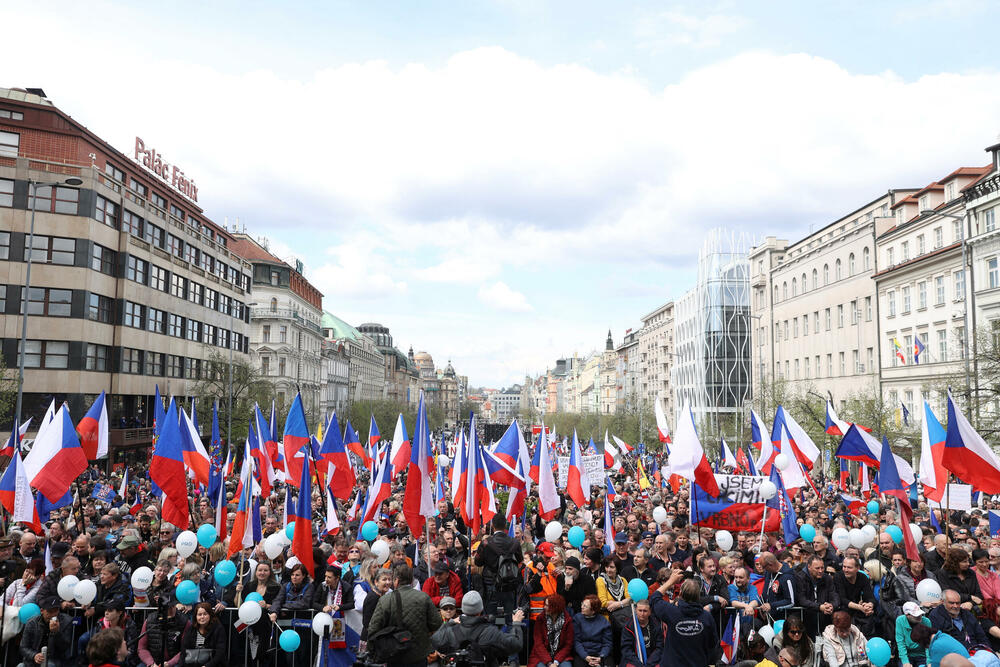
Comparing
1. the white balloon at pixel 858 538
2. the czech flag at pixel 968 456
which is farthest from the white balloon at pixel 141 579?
the czech flag at pixel 968 456

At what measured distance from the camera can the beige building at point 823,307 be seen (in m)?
49.1

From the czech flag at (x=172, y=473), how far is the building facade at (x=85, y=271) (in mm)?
22608

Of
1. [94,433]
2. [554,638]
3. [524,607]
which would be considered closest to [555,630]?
[554,638]

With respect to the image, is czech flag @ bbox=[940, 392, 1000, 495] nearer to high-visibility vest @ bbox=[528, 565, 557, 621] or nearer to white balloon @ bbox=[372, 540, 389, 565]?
high-visibility vest @ bbox=[528, 565, 557, 621]

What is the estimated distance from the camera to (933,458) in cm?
1216

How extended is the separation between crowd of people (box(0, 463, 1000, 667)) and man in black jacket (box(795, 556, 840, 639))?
2 centimetres

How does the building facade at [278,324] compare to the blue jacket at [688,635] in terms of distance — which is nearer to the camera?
the blue jacket at [688,635]

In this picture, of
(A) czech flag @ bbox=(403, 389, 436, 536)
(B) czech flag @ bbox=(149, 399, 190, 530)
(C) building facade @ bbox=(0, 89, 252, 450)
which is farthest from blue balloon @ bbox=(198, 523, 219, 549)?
(C) building facade @ bbox=(0, 89, 252, 450)

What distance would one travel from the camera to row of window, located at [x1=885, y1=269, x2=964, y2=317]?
1532 inches

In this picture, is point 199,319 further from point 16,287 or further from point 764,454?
point 764,454

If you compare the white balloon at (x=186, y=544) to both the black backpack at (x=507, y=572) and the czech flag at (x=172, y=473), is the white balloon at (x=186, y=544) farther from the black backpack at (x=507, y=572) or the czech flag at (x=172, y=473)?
the black backpack at (x=507, y=572)

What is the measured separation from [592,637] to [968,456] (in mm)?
7086

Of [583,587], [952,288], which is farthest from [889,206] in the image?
[583,587]

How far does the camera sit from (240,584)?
948cm
